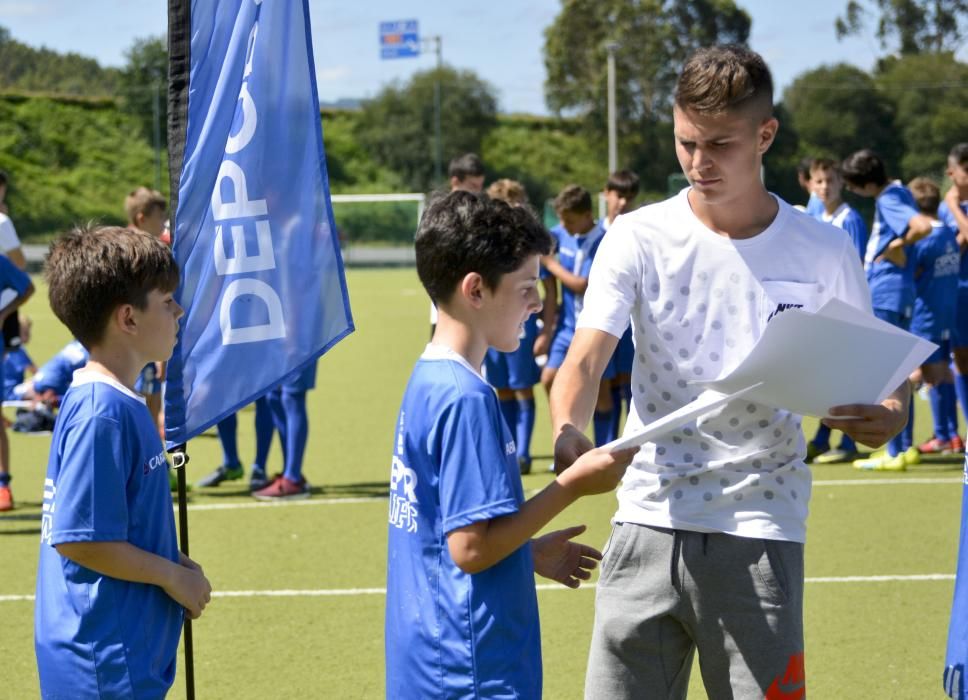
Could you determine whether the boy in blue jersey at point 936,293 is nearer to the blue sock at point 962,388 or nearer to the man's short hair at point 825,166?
the blue sock at point 962,388

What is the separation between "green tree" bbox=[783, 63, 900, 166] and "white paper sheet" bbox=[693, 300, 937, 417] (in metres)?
58.4

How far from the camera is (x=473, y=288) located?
9.16 feet

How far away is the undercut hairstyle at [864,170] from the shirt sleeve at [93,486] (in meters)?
7.58

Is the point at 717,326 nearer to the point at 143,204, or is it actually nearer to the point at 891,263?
the point at 143,204

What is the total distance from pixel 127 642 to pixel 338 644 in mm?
2774

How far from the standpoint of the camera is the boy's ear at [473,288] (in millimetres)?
2787

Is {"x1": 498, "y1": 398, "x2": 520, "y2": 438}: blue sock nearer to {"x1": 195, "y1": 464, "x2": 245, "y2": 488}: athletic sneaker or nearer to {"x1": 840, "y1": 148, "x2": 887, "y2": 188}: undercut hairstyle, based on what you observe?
{"x1": 195, "y1": 464, "x2": 245, "y2": 488}: athletic sneaker

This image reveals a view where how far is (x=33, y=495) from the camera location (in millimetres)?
9109

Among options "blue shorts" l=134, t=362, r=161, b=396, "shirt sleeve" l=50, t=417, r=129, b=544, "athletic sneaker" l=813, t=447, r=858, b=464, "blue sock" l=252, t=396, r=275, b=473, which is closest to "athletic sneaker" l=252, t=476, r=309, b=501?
"blue sock" l=252, t=396, r=275, b=473

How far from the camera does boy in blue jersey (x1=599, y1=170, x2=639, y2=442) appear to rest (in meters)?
9.65

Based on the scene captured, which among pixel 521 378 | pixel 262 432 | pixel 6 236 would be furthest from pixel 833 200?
pixel 6 236

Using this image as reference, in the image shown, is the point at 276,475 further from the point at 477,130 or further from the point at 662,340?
the point at 477,130

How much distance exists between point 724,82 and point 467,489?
41.4 inches

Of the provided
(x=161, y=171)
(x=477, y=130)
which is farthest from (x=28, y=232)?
(x=477, y=130)
